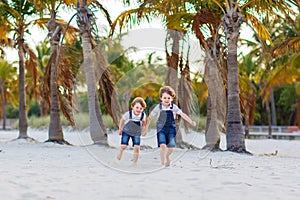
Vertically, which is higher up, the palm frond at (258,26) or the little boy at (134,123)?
the palm frond at (258,26)

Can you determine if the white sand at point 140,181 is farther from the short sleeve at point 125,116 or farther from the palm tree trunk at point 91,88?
the palm tree trunk at point 91,88

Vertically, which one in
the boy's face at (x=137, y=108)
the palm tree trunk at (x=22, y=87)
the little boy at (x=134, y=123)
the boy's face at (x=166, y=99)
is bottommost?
the little boy at (x=134, y=123)

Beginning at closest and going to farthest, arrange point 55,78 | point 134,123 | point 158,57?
point 134,123 < point 158,57 < point 55,78

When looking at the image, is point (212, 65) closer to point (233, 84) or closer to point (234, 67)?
point (234, 67)

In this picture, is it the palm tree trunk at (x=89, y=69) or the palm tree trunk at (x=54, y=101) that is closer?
the palm tree trunk at (x=89, y=69)

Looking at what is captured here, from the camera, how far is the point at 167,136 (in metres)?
6.60

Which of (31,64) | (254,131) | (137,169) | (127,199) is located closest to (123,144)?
(137,169)

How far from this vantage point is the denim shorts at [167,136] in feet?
21.5

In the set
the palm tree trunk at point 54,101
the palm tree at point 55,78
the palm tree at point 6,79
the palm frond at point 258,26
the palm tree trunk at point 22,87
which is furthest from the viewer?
the palm tree at point 6,79

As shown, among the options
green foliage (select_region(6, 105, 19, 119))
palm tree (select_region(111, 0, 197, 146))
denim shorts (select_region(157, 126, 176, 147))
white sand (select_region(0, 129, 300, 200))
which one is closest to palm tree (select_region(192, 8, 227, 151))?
palm tree (select_region(111, 0, 197, 146))

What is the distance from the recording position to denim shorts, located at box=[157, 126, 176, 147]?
6.55 meters

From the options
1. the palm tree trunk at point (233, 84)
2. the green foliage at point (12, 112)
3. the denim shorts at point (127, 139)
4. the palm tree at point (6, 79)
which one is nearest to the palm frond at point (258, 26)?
the palm tree trunk at point (233, 84)

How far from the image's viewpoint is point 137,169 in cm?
643

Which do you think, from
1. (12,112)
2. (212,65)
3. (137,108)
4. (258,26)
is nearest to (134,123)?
(137,108)
